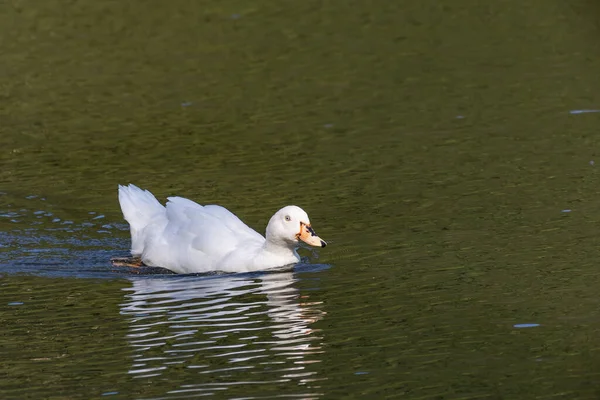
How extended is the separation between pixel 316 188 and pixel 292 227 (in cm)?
306

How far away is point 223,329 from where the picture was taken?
11.1 meters

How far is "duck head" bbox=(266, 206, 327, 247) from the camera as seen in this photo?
43.1ft

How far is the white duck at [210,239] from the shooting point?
1324cm

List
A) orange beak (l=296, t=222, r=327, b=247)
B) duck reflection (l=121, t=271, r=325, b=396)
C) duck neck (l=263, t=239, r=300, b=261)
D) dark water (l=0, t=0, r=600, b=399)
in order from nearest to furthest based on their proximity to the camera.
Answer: duck reflection (l=121, t=271, r=325, b=396)
dark water (l=0, t=0, r=600, b=399)
orange beak (l=296, t=222, r=327, b=247)
duck neck (l=263, t=239, r=300, b=261)

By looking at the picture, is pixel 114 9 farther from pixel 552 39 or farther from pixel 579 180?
pixel 579 180

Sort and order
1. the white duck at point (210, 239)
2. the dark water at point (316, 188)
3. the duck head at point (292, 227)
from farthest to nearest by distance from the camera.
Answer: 1. the white duck at point (210, 239)
2. the duck head at point (292, 227)
3. the dark water at point (316, 188)

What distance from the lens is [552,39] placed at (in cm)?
2362

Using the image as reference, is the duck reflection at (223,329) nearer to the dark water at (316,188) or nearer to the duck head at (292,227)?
the dark water at (316,188)

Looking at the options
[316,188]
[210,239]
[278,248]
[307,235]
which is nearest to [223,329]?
[307,235]

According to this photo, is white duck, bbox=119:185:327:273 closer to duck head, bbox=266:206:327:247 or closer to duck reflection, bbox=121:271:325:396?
duck head, bbox=266:206:327:247

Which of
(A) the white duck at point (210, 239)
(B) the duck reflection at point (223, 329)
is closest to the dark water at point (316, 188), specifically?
(B) the duck reflection at point (223, 329)

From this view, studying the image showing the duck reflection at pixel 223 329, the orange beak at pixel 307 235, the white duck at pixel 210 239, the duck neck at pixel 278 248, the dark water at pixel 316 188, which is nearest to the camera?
the duck reflection at pixel 223 329

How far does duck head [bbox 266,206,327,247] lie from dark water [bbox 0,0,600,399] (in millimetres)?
376

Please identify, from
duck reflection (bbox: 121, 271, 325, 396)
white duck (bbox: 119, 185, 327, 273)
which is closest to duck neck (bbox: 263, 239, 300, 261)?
white duck (bbox: 119, 185, 327, 273)
